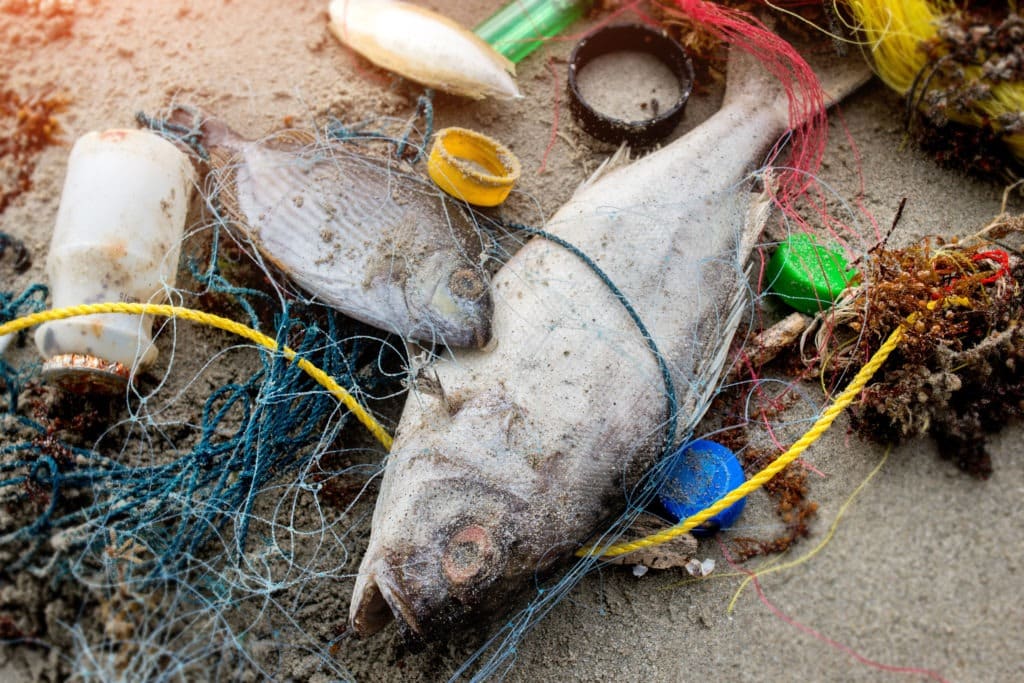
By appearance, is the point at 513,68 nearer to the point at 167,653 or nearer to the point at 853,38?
the point at 853,38

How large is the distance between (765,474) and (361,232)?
6.06ft

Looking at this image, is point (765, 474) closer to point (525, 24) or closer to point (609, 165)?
point (609, 165)

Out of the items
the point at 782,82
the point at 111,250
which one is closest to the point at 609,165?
the point at 782,82

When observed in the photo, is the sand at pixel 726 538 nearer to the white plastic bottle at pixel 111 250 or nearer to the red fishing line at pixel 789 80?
the red fishing line at pixel 789 80

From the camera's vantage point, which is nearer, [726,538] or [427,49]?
[726,538]

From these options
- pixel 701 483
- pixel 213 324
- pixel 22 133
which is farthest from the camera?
pixel 22 133

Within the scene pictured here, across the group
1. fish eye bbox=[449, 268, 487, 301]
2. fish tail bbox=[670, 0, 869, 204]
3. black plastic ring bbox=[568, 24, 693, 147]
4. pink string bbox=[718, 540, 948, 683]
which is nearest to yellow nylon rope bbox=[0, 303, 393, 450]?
fish eye bbox=[449, 268, 487, 301]

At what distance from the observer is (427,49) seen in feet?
11.9

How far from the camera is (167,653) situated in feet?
8.30

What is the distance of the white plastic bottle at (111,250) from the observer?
300 centimetres

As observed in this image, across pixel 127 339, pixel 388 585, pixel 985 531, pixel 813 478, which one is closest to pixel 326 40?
pixel 127 339

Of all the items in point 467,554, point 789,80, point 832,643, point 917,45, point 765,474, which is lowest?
point 832,643

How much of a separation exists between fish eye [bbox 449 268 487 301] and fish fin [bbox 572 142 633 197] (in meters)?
0.74

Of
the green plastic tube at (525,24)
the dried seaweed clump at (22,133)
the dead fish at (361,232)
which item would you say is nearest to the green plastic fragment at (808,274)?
the dead fish at (361,232)
